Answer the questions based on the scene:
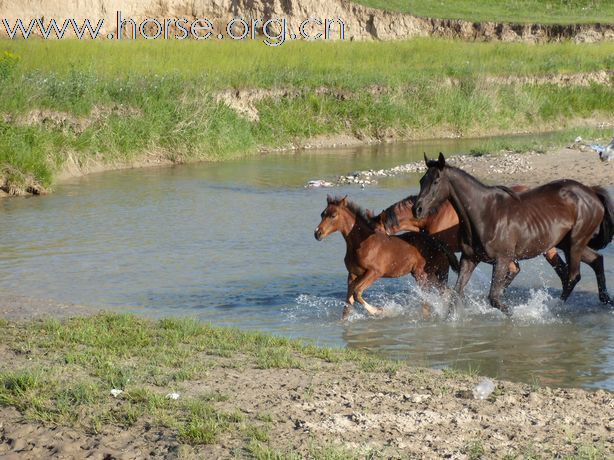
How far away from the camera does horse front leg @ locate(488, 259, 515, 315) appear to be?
Answer: 34.0 feet

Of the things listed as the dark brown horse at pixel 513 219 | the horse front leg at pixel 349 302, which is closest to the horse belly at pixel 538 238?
the dark brown horse at pixel 513 219

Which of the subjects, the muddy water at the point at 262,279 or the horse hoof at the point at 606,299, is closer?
the muddy water at the point at 262,279

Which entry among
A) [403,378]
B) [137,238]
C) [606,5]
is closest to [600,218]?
[403,378]

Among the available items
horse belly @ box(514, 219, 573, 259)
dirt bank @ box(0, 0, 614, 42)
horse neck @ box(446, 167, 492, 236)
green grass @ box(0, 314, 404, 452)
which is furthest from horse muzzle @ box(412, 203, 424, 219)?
dirt bank @ box(0, 0, 614, 42)

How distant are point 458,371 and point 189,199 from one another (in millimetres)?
11191

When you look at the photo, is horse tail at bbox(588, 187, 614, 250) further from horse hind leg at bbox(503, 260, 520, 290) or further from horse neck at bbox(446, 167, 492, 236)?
horse neck at bbox(446, 167, 492, 236)

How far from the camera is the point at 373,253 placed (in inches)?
416

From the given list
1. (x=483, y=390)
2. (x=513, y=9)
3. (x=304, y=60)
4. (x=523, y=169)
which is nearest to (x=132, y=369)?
(x=483, y=390)

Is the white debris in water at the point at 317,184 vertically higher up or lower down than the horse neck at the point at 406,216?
lower down

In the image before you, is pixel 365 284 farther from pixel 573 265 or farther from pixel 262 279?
pixel 573 265

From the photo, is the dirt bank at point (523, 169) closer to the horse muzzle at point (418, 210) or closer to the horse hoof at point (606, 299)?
the horse hoof at point (606, 299)

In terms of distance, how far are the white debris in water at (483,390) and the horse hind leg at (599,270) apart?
414cm

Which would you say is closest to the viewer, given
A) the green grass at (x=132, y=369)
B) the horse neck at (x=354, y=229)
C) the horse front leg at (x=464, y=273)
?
the green grass at (x=132, y=369)

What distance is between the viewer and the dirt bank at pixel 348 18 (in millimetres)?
37719
